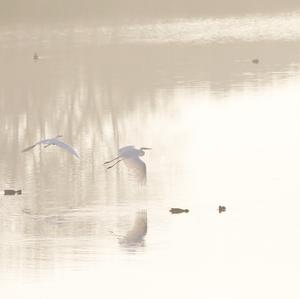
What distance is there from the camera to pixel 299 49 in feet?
114

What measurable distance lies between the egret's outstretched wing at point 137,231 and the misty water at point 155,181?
3cm

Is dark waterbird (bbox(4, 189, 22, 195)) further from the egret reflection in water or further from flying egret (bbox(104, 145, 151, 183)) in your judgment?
the egret reflection in water

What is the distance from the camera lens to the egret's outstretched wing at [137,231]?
42.4 ft

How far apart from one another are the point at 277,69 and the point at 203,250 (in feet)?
53.9

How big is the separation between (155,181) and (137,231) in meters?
2.37

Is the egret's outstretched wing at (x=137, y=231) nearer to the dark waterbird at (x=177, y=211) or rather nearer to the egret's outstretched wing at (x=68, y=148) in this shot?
the dark waterbird at (x=177, y=211)

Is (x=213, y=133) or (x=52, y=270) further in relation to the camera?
(x=213, y=133)

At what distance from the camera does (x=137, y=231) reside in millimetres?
13164

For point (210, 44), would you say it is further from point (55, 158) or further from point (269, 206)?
point (269, 206)

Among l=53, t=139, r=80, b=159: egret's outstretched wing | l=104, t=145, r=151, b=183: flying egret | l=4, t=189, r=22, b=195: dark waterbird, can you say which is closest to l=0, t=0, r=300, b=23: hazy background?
l=4, t=189, r=22, b=195: dark waterbird

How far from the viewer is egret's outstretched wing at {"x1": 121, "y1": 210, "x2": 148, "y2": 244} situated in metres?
12.9

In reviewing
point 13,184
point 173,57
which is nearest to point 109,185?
point 13,184

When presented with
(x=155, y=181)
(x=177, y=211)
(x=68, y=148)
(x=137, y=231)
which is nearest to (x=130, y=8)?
(x=155, y=181)

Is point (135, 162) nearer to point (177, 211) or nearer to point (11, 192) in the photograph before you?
point (177, 211)
